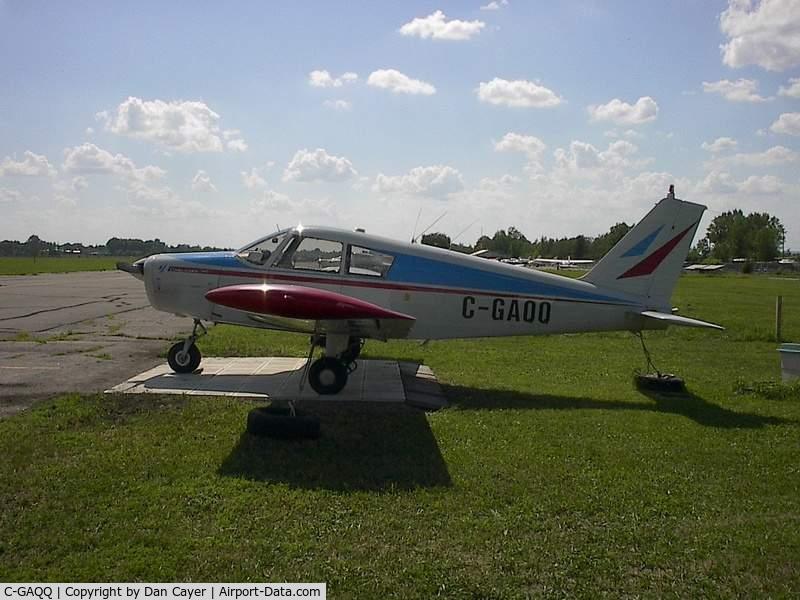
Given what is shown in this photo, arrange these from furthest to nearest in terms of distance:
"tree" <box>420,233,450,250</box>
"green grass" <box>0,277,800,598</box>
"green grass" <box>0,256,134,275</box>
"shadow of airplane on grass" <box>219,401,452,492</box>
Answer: "green grass" <box>0,256,134,275</box>, "tree" <box>420,233,450,250</box>, "shadow of airplane on grass" <box>219,401,452,492</box>, "green grass" <box>0,277,800,598</box>

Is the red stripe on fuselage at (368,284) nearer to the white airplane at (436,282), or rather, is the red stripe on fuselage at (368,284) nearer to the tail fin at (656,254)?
the white airplane at (436,282)

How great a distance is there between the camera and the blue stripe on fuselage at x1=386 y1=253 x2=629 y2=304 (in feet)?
30.2

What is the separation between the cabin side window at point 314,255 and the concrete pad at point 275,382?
1.71 meters

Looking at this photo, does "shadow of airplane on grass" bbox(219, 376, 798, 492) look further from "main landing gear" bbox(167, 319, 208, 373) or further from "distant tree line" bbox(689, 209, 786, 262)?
"distant tree line" bbox(689, 209, 786, 262)

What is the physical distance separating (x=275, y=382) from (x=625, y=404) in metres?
4.99

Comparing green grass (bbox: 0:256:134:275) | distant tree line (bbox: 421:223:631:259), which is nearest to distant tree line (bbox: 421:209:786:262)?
distant tree line (bbox: 421:223:631:259)

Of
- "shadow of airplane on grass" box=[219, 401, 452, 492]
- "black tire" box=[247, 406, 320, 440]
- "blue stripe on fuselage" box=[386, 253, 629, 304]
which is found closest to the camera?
"shadow of airplane on grass" box=[219, 401, 452, 492]

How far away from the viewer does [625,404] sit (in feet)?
28.9

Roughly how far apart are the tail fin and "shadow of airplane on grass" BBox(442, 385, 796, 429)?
1.49 meters

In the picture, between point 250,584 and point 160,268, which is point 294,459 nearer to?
point 250,584

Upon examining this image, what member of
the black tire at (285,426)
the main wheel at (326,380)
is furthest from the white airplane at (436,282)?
the black tire at (285,426)

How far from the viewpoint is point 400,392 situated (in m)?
8.76

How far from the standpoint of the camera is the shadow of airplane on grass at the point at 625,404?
789 cm

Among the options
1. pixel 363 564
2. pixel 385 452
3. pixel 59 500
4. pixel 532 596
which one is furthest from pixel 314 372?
pixel 532 596
